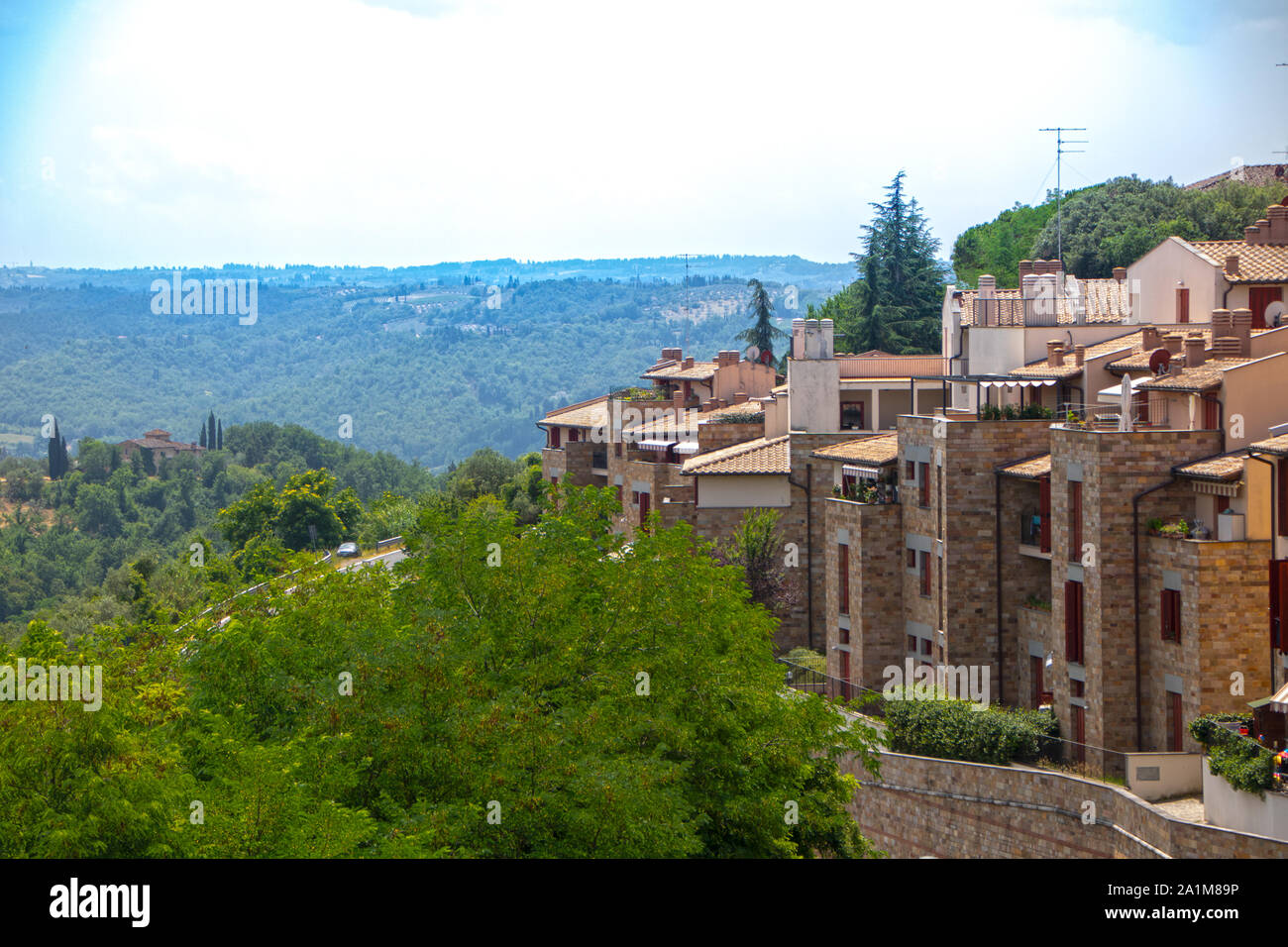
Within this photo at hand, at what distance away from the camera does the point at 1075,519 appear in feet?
128

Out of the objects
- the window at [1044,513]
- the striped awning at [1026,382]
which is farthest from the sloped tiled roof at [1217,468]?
the striped awning at [1026,382]

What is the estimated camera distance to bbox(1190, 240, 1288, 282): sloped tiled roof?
48656 mm

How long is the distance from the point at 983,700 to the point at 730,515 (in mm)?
17292

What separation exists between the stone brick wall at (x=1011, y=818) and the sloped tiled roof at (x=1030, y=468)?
845cm

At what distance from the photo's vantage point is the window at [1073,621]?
3922 centimetres

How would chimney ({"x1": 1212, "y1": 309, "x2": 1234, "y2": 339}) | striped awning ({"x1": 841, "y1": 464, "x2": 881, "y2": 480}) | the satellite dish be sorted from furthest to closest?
striped awning ({"x1": 841, "y1": 464, "x2": 881, "y2": 480})
the satellite dish
chimney ({"x1": 1212, "y1": 309, "x2": 1234, "y2": 339})

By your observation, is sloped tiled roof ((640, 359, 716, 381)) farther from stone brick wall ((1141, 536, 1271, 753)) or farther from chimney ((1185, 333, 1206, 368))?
stone brick wall ((1141, 536, 1271, 753))

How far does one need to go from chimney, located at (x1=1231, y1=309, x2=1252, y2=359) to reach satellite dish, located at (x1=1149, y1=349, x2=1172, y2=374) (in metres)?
2.14

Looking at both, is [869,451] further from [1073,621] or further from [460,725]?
[460,725]

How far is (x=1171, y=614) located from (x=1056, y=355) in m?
16.0

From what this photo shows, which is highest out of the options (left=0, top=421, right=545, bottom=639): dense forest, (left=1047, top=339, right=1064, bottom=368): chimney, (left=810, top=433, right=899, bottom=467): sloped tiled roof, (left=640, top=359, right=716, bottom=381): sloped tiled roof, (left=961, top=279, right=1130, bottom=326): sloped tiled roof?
(left=961, top=279, right=1130, bottom=326): sloped tiled roof

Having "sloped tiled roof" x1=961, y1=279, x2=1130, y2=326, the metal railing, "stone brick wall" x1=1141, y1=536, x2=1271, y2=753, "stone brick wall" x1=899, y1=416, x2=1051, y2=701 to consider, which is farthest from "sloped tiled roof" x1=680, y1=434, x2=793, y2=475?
"stone brick wall" x1=1141, y1=536, x2=1271, y2=753
